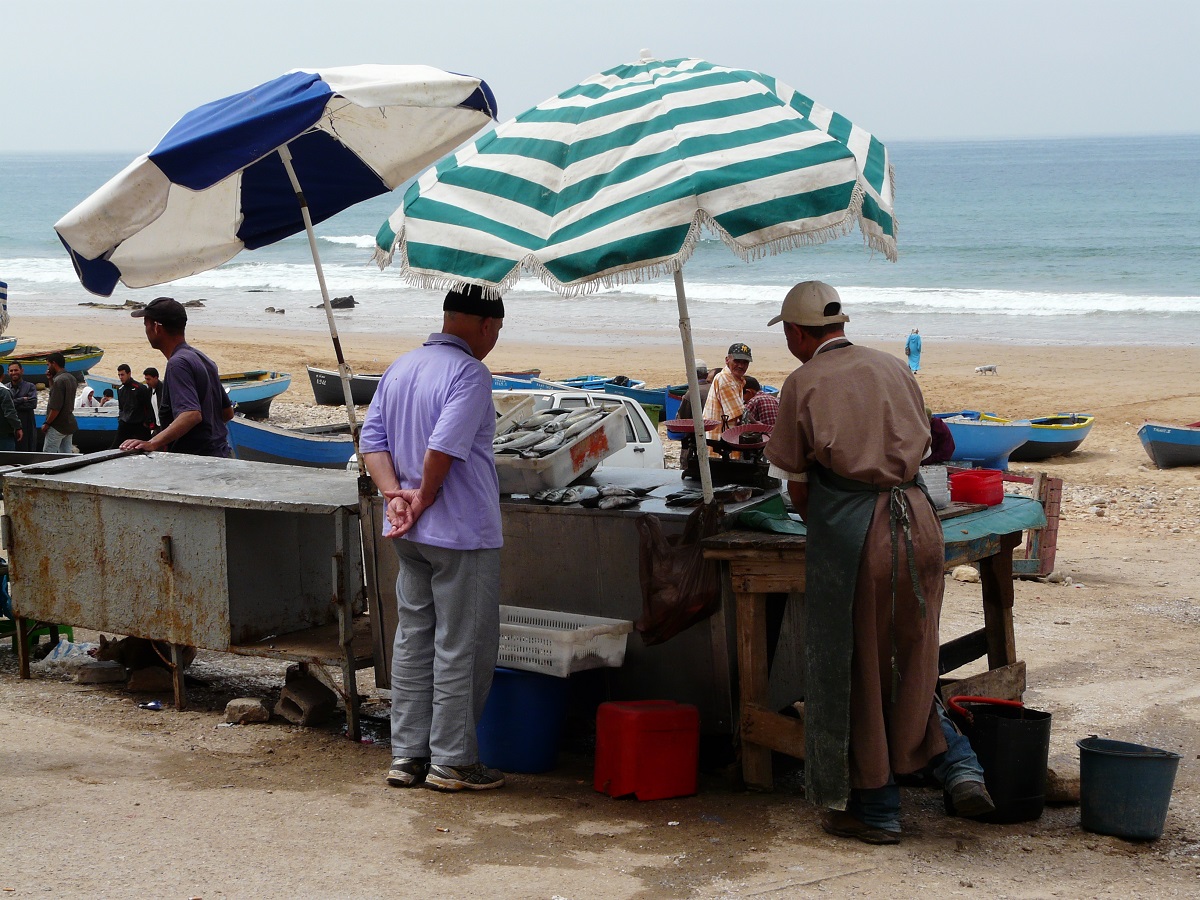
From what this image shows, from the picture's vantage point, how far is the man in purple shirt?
4906 mm

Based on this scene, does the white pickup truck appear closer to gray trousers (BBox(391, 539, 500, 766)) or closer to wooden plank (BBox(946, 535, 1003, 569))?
wooden plank (BBox(946, 535, 1003, 569))

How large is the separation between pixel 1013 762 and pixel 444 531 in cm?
234

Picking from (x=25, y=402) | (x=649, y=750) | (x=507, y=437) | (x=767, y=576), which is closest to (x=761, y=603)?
(x=767, y=576)

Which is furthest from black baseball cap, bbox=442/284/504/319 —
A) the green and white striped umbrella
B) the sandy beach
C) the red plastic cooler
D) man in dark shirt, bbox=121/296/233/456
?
man in dark shirt, bbox=121/296/233/456

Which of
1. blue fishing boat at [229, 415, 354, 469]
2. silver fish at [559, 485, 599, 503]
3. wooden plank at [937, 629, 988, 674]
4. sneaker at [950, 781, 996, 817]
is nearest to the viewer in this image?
sneaker at [950, 781, 996, 817]

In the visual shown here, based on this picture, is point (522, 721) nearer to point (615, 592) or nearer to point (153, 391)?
point (615, 592)

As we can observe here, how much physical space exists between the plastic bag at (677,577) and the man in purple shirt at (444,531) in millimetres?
614

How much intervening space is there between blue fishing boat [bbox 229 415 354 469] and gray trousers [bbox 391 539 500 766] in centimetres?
1001

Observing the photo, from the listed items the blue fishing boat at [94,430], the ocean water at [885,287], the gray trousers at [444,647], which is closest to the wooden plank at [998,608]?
the gray trousers at [444,647]

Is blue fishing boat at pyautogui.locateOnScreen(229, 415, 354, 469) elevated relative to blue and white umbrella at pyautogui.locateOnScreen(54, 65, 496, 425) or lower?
lower

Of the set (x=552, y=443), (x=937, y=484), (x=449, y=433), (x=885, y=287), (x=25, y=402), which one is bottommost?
(x=25, y=402)

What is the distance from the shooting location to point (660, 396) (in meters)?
18.6

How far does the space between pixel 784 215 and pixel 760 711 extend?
1.96 metres

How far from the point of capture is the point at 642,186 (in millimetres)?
4539
